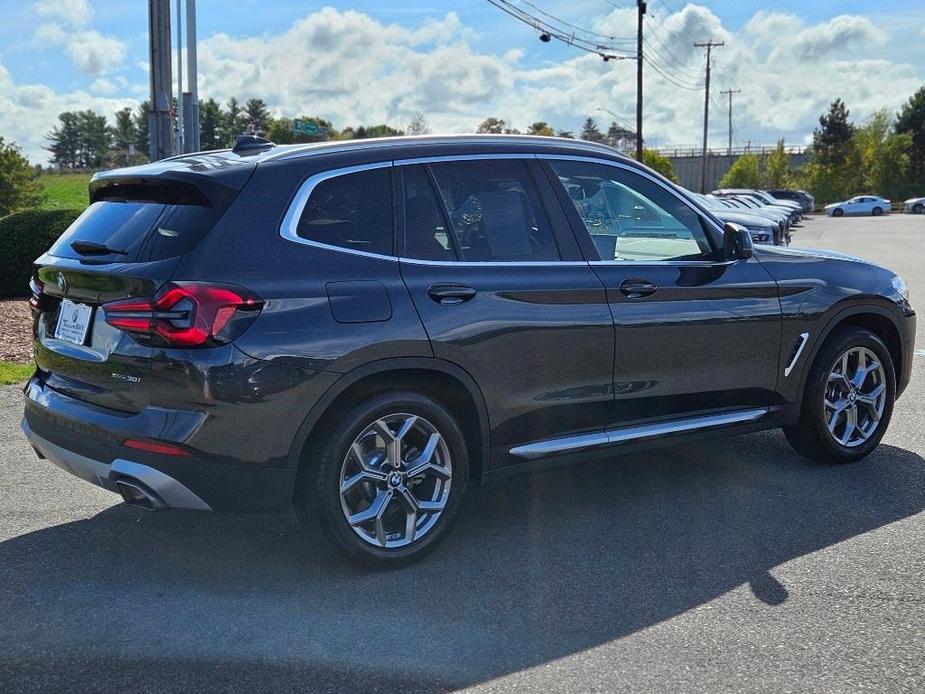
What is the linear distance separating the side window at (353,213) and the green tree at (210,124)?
79.7 meters

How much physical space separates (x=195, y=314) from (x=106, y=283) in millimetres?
511

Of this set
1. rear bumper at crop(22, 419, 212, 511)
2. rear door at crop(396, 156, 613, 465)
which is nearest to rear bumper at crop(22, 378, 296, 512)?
rear bumper at crop(22, 419, 212, 511)

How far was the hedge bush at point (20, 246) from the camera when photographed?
1261 centimetres

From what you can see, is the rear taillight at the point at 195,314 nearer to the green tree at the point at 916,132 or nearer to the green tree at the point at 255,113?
the green tree at the point at 916,132

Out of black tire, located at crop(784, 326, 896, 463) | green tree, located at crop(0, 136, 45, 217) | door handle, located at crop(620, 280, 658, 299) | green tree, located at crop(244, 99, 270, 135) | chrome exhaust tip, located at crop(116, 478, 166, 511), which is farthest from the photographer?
green tree, located at crop(244, 99, 270, 135)

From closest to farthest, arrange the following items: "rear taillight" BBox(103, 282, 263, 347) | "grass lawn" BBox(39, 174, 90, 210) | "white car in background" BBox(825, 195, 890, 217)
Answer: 1. "rear taillight" BBox(103, 282, 263, 347)
2. "white car in background" BBox(825, 195, 890, 217)
3. "grass lawn" BBox(39, 174, 90, 210)

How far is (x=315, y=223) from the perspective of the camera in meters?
4.20

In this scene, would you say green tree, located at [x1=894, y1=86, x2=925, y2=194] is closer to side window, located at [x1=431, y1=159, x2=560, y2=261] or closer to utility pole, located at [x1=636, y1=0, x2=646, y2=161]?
utility pole, located at [x1=636, y1=0, x2=646, y2=161]

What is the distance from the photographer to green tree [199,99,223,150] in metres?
88.2

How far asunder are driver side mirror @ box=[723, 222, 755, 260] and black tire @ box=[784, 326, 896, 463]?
2.98 feet

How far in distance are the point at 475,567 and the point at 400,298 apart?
1.25 meters

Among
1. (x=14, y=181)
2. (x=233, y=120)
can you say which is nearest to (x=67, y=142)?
(x=233, y=120)

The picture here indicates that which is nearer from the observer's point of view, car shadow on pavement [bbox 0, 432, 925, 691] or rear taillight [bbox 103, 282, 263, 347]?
car shadow on pavement [bbox 0, 432, 925, 691]

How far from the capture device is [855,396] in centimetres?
594
